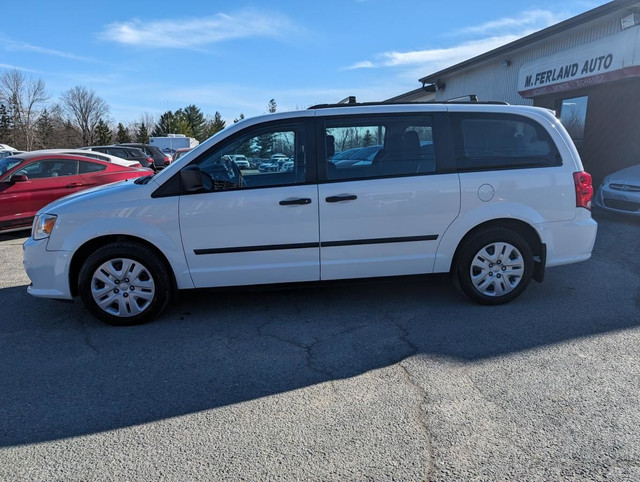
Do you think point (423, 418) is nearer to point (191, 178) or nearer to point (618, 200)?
point (191, 178)

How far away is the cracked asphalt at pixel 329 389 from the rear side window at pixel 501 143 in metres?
1.40

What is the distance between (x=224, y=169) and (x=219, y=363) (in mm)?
1737

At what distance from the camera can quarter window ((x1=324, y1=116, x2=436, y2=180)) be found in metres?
4.34

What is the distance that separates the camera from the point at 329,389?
3.18 metres

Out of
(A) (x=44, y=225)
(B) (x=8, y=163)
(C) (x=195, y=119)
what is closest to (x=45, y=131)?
(C) (x=195, y=119)

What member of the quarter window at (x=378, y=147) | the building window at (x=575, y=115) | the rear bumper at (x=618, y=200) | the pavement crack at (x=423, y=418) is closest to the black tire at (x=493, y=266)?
the quarter window at (x=378, y=147)

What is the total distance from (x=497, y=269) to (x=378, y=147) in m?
1.65

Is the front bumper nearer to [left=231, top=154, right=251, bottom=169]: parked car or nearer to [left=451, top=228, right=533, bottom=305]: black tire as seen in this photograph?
[left=231, top=154, right=251, bottom=169]: parked car

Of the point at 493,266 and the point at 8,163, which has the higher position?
the point at 8,163

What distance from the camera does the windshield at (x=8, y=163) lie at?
8.70 meters

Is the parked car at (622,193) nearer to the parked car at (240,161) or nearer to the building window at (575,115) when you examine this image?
the building window at (575,115)

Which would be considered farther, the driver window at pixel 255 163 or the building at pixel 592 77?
the building at pixel 592 77

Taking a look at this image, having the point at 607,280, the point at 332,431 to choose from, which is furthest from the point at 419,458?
the point at 607,280

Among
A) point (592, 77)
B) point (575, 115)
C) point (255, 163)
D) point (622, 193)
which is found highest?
point (592, 77)
